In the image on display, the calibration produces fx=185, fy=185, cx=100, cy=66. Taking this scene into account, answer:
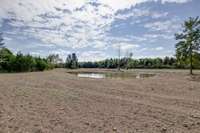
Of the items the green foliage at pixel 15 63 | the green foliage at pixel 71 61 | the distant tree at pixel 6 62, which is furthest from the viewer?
the green foliage at pixel 71 61

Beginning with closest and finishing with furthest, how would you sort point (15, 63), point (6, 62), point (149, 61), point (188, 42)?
point (188, 42) < point (6, 62) < point (15, 63) < point (149, 61)

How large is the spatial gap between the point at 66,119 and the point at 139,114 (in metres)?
→ 2.51

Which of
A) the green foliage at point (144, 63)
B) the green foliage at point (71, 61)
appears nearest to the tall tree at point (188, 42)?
the green foliage at point (144, 63)

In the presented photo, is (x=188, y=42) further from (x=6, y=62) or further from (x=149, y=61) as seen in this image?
(x=149, y=61)

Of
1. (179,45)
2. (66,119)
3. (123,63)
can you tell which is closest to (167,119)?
(66,119)

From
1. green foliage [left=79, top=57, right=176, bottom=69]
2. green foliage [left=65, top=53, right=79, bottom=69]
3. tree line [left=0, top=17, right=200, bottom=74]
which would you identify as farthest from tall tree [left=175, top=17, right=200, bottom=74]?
green foliage [left=65, top=53, right=79, bottom=69]

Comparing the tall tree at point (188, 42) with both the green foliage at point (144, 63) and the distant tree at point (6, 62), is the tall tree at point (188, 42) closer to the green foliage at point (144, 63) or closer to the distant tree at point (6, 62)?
the distant tree at point (6, 62)

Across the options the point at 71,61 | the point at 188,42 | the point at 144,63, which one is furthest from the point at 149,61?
the point at 188,42

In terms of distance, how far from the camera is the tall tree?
28172mm

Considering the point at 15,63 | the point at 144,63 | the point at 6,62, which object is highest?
the point at 144,63

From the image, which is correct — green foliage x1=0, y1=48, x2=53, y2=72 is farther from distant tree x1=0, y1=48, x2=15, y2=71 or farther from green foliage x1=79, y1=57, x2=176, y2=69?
green foliage x1=79, y1=57, x2=176, y2=69

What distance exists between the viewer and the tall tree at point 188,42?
28172mm

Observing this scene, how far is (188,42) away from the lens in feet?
92.7

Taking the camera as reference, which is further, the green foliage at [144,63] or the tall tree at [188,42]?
the green foliage at [144,63]
